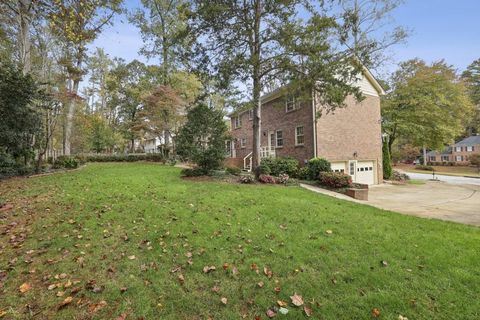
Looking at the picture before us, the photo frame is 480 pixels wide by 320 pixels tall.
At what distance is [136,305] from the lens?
277cm

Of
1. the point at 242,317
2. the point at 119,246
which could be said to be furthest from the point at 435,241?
the point at 119,246

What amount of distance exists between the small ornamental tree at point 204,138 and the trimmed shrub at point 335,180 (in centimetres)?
529

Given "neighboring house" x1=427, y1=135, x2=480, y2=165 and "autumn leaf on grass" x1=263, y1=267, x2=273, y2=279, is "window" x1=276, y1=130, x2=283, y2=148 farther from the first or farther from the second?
"neighboring house" x1=427, y1=135, x2=480, y2=165

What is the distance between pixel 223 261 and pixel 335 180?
9.39m

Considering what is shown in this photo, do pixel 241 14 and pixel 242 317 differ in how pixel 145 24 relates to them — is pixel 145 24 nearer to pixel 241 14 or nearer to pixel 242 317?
pixel 241 14

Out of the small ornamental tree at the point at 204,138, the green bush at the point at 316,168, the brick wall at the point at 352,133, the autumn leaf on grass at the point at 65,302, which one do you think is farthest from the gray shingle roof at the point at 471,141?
the autumn leaf on grass at the point at 65,302

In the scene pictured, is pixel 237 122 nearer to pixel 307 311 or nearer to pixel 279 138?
pixel 279 138

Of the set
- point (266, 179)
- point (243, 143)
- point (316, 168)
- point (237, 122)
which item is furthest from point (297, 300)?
point (237, 122)

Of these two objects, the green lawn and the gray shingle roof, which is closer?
the green lawn

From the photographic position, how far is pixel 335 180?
1170 cm

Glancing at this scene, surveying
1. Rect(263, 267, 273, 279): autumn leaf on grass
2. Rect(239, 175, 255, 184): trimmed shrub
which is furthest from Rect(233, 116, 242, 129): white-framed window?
Rect(263, 267, 273, 279): autumn leaf on grass

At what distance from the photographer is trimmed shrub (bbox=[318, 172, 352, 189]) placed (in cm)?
1155

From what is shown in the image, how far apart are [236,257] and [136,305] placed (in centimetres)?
159

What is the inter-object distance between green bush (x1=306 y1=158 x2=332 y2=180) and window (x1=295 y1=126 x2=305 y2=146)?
8.72 feet
